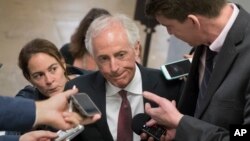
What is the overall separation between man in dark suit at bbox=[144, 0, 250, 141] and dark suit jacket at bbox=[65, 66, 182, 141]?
1.31 ft

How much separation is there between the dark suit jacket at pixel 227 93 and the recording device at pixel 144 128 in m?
0.22

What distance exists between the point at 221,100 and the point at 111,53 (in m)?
0.66

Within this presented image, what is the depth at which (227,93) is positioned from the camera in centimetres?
155

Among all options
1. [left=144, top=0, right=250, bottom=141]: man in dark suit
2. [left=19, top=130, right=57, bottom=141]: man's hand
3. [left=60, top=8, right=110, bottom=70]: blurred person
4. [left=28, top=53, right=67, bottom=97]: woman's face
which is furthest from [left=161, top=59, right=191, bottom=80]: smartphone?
[left=60, top=8, right=110, bottom=70]: blurred person

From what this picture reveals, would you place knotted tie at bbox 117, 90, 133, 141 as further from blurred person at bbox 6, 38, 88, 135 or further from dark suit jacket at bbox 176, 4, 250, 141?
blurred person at bbox 6, 38, 88, 135

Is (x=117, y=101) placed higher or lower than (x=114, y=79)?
lower

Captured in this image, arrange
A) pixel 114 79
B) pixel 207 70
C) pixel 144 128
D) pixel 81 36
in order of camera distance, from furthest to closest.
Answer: pixel 81 36
pixel 114 79
pixel 144 128
pixel 207 70

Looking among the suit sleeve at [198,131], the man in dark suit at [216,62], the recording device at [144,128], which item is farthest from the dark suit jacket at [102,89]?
the suit sleeve at [198,131]

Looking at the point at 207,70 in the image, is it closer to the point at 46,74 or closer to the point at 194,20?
the point at 194,20

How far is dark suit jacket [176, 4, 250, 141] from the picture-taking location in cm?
153

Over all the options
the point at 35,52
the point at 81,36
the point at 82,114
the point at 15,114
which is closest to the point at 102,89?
the point at 82,114

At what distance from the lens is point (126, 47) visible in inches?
81.1

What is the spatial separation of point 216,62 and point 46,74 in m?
1.30

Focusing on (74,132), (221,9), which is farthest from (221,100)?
(74,132)
